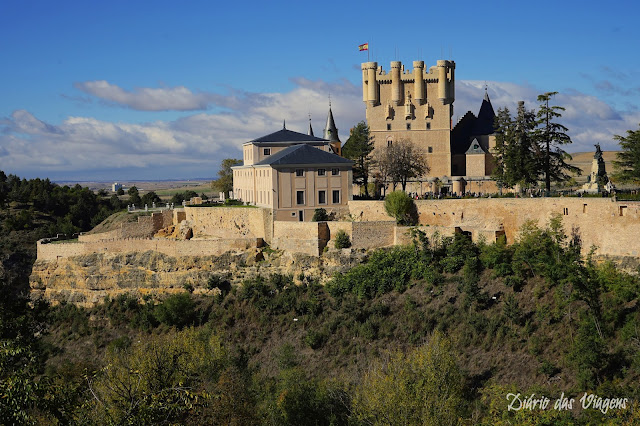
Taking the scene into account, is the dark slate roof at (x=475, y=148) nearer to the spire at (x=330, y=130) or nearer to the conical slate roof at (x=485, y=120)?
the conical slate roof at (x=485, y=120)

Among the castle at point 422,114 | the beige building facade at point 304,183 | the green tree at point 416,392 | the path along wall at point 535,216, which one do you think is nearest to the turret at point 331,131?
the castle at point 422,114

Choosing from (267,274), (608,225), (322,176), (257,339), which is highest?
(322,176)

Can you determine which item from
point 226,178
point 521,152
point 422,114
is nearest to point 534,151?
point 521,152

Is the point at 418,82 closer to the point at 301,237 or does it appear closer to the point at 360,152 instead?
the point at 360,152

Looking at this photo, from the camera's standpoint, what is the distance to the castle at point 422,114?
52.4 m

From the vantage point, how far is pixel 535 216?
35719 mm

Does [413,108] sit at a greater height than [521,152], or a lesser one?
greater

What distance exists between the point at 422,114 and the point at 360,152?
680 centimetres

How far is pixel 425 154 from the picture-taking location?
53.2m

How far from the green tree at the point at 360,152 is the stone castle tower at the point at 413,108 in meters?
2.65

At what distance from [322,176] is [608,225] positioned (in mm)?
15556

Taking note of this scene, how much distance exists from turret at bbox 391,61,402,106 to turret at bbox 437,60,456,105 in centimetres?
264

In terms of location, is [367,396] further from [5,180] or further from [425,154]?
[5,180]

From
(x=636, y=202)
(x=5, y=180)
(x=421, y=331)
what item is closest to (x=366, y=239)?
(x=421, y=331)
